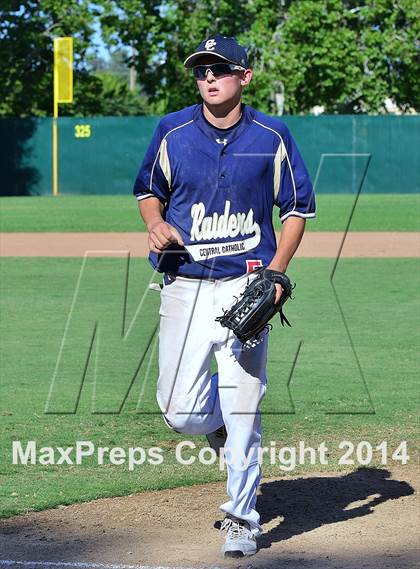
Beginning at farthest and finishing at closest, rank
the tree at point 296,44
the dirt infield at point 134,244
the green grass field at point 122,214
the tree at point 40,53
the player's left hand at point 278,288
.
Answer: the tree at point 40,53, the tree at point 296,44, the green grass field at point 122,214, the dirt infield at point 134,244, the player's left hand at point 278,288

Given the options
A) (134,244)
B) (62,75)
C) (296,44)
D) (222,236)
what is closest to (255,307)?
(222,236)

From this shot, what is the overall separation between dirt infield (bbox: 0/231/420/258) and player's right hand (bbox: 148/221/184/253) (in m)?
13.3

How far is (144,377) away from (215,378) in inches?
169

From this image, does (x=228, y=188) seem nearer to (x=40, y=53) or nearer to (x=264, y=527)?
(x=264, y=527)

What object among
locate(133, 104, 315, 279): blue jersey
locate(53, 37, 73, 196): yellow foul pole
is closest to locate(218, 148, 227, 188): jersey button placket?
locate(133, 104, 315, 279): blue jersey

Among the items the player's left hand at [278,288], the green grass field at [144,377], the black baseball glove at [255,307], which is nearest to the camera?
the black baseball glove at [255,307]

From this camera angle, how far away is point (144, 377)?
973cm

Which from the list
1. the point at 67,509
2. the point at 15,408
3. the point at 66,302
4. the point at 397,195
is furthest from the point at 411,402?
the point at 397,195

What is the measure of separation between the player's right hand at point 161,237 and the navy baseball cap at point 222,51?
76cm

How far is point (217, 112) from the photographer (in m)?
5.25

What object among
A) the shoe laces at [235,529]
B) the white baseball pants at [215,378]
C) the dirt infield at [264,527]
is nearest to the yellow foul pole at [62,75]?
the dirt infield at [264,527]

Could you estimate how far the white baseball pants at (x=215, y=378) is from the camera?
5.09 metres

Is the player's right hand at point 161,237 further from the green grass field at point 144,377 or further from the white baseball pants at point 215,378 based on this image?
the green grass field at point 144,377

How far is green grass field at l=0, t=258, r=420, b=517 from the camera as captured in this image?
6.73 metres
